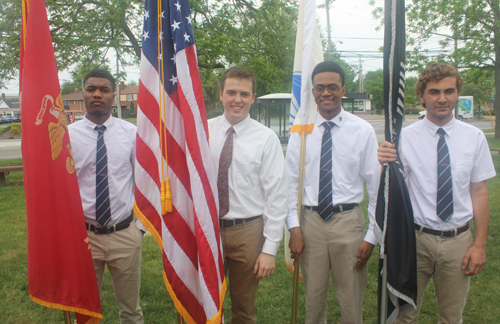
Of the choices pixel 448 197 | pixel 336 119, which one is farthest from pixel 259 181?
pixel 448 197

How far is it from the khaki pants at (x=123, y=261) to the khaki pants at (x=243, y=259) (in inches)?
32.9

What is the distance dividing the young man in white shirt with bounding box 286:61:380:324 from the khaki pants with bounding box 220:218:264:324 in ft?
1.06

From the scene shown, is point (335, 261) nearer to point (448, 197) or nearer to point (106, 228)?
point (448, 197)

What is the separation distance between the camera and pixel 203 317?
2609mm

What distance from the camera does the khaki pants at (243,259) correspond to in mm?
2695

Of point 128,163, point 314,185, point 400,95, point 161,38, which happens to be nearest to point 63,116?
point 128,163

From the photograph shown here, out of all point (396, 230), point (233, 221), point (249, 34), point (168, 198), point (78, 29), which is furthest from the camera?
point (249, 34)

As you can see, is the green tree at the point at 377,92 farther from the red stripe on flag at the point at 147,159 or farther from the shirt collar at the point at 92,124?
the red stripe on flag at the point at 147,159

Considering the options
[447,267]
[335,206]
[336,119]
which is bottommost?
[447,267]

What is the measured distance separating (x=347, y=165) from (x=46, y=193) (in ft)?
7.11

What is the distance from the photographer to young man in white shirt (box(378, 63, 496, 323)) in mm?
2586

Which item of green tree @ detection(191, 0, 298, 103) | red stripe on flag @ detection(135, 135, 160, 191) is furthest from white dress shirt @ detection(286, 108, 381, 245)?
green tree @ detection(191, 0, 298, 103)

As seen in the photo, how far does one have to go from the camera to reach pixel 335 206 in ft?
8.97

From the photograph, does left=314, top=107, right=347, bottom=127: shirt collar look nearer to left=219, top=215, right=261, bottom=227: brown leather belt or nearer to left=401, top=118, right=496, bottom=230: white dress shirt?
left=401, top=118, right=496, bottom=230: white dress shirt
